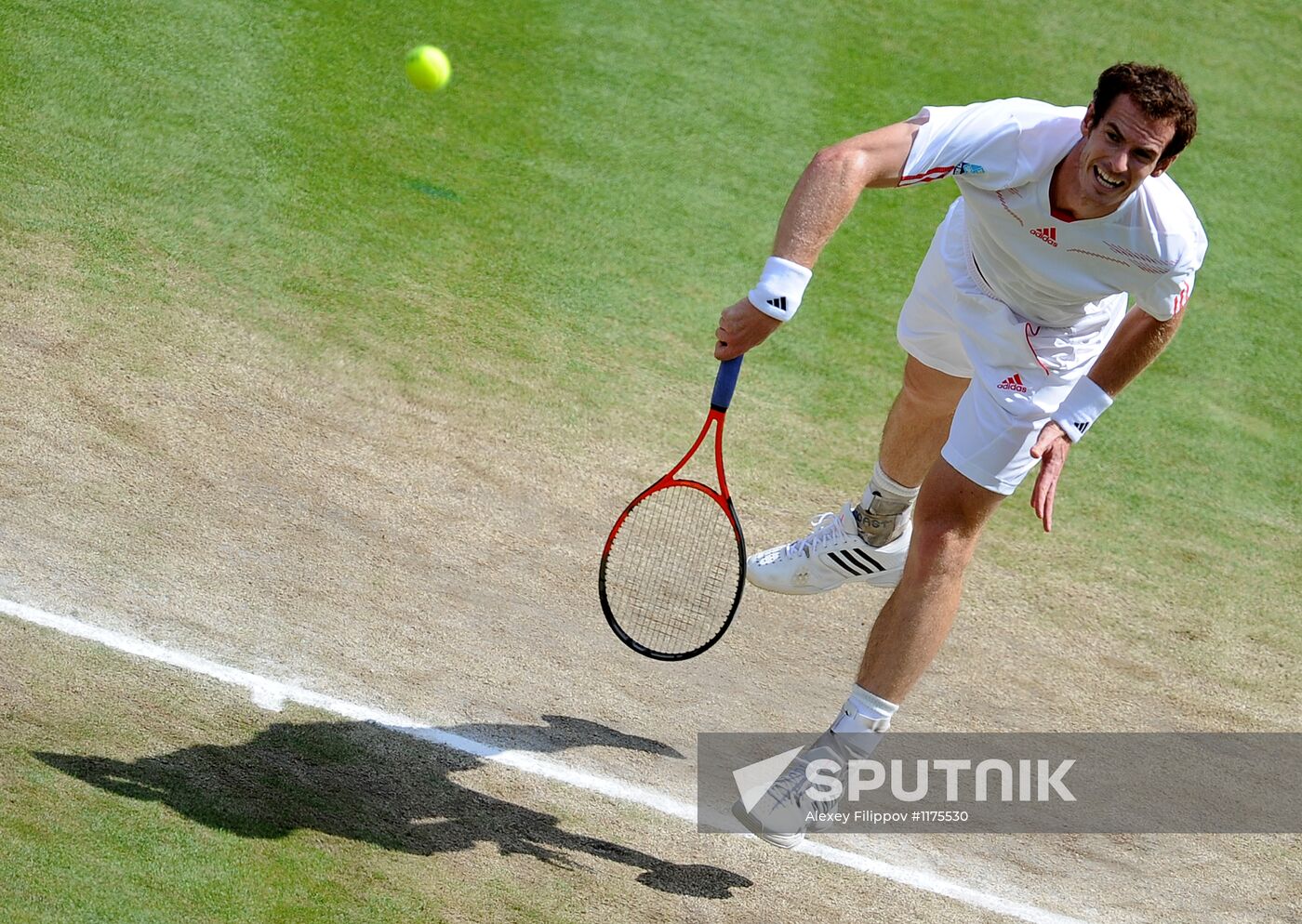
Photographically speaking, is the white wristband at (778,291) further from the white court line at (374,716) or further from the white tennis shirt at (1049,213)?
the white court line at (374,716)

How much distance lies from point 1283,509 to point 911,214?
267 centimetres

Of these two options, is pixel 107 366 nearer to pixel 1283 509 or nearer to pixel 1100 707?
pixel 1100 707

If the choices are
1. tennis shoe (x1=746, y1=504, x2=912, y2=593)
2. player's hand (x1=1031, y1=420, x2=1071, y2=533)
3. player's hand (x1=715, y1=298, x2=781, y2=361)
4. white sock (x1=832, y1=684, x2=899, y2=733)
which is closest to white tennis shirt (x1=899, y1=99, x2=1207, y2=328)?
player's hand (x1=1031, y1=420, x2=1071, y2=533)

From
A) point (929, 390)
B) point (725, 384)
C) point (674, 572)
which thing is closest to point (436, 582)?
point (674, 572)

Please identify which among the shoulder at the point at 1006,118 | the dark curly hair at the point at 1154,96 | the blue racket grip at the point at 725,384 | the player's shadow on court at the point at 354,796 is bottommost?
the player's shadow on court at the point at 354,796

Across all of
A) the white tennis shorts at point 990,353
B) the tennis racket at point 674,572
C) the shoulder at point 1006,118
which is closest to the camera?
the shoulder at point 1006,118

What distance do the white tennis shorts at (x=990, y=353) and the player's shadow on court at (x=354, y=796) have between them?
1529 millimetres

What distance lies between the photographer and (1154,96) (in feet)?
13.0

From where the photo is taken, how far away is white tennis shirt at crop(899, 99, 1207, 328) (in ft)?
13.6

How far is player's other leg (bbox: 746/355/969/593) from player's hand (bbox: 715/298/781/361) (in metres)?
1.38

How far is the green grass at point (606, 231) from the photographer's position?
6340mm

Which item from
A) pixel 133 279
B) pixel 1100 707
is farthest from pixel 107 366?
pixel 1100 707

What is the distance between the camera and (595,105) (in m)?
8.17

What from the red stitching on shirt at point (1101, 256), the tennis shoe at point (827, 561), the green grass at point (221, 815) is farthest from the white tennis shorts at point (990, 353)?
the green grass at point (221, 815)
